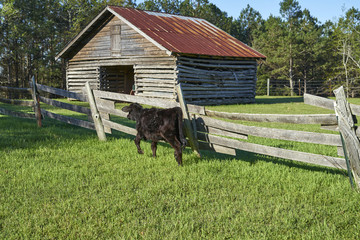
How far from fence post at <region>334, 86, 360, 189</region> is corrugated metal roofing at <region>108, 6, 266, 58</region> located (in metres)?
14.1

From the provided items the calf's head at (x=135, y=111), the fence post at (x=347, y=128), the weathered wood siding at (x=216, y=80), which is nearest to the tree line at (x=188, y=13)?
the weathered wood siding at (x=216, y=80)

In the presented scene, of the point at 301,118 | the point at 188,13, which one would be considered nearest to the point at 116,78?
the point at 301,118

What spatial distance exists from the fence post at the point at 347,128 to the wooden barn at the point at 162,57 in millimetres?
14022

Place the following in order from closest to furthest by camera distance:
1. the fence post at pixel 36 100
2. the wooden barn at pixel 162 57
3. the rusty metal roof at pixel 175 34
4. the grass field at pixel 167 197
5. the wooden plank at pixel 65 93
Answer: the grass field at pixel 167 197, the wooden plank at pixel 65 93, the fence post at pixel 36 100, the rusty metal roof at pixel 175 34, the wooden barn at pixel 162 57

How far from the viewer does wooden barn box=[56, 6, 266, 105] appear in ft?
64.2

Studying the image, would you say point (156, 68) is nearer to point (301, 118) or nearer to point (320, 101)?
point (301, 118)

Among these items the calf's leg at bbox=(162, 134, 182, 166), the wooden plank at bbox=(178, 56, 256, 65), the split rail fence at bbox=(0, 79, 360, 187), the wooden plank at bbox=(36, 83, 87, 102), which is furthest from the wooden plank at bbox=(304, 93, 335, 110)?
the wooden plank at bbox=(178, 56, 256, 65)

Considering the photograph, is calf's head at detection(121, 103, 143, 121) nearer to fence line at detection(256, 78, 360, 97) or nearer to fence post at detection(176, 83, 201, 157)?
fence post at detection(176, 83, 201, 157)

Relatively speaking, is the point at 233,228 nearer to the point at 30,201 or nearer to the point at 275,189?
the point at 275,189

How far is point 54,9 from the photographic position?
38844 mm

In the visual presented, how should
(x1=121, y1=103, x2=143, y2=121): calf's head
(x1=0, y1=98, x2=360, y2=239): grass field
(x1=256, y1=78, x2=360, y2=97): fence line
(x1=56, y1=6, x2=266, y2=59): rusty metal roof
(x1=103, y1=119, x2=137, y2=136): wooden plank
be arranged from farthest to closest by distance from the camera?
(x1=256, y1=78, x2=360, y2=97): fence line < (x1=56, y1=6, x2=266, y2=59): rusty metal roof < (x1=103, y1=119, x2=137, y2=136): wooden plank < (x1=121, y1=103, x2=143, y2=121): calf's head < (x1=0, y1=98, x2=360, y2=239): grass field

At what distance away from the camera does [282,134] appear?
5199mm

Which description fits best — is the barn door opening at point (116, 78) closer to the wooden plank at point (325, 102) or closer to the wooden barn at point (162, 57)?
the wooden barn at point (162, 57)

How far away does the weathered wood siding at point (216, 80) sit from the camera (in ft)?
65.3
